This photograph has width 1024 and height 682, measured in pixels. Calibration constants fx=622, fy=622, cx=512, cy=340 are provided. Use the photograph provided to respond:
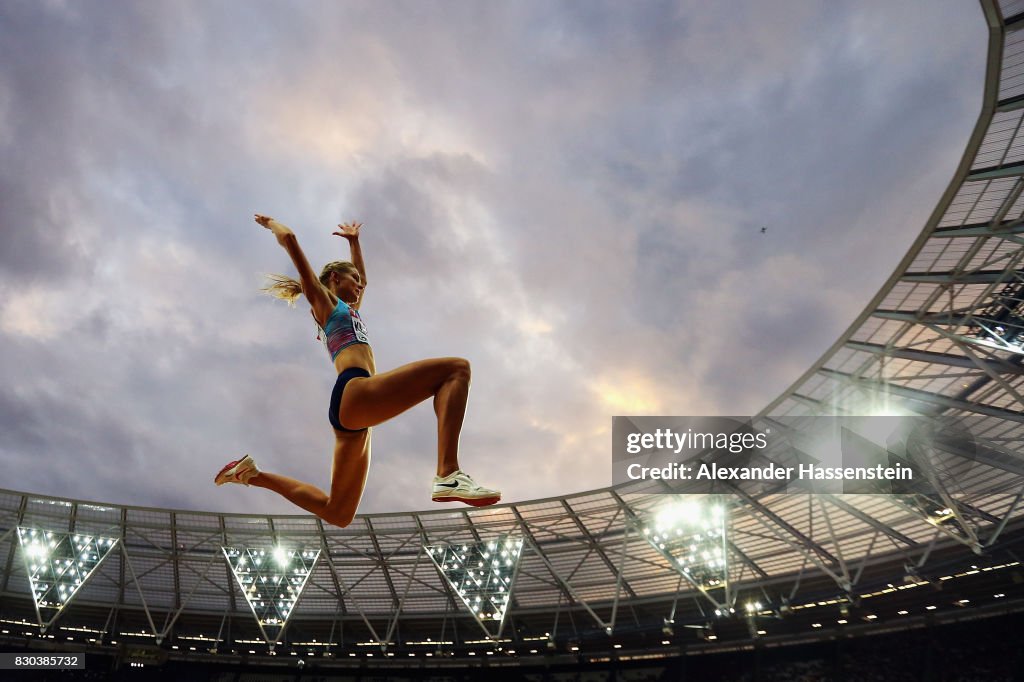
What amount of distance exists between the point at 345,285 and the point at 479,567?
2713 centimetres

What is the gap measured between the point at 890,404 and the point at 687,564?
37.9 feet

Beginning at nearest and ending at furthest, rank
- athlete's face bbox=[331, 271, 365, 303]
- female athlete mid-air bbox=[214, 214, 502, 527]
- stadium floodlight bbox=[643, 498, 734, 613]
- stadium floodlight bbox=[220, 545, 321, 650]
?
female athlete mid-air bbox=[214, 214, 502, 527] → athlete's face bbox=[331, 271, 365, 303] → stadium floodlight bbox=[643, 498, 734, 613] → stadium floodlight bbox=[220, 545, 321, 650]

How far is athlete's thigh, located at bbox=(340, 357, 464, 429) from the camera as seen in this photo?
450cm

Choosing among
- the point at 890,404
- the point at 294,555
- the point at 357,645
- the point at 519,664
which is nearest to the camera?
the point at 890,404

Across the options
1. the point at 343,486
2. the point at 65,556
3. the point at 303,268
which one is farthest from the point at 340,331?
the point at 65,556

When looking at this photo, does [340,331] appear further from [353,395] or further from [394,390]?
[394,390]

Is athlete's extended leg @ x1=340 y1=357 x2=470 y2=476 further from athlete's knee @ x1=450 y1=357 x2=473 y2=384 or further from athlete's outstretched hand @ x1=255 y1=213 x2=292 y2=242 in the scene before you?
athlete's outstretched hand @ x1=255 y1=213 x2=292 y2=242

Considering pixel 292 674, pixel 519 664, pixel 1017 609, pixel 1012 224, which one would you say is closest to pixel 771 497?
pixel 1012 224

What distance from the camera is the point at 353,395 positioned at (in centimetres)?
464

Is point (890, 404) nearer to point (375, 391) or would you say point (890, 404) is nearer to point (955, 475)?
point (955, 475)

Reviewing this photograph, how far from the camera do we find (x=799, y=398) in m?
21.7

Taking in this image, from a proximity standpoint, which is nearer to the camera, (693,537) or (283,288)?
(283,288)

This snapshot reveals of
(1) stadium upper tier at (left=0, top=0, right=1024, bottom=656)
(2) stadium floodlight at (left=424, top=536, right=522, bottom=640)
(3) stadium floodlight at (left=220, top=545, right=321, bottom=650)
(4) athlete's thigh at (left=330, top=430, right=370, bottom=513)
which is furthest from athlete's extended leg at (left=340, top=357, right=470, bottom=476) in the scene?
(3) stadium floodlight at (left=220, top=545, right=321, bottom=650)

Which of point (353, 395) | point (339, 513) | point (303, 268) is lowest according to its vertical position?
point (339, 513)
